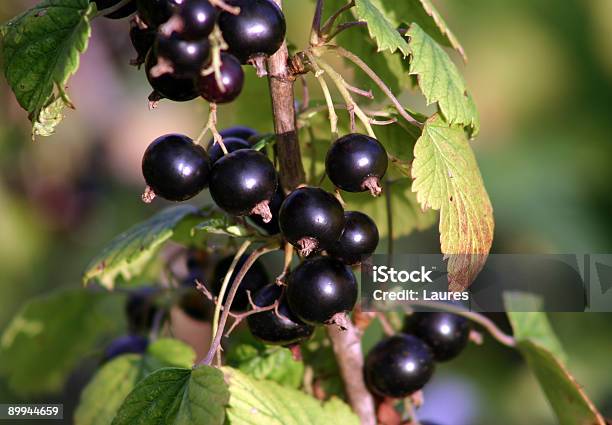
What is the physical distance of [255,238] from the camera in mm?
1443

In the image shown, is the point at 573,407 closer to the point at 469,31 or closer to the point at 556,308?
the point at 556,308

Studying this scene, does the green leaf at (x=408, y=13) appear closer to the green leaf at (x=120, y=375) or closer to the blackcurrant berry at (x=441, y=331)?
the blackcurrant berry at (x=441, y=331)

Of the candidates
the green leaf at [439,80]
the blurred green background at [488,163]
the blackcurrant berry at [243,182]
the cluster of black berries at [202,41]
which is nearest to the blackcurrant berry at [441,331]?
the green leaf at [439,80]

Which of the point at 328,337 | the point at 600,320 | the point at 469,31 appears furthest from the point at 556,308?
the point at 469,31

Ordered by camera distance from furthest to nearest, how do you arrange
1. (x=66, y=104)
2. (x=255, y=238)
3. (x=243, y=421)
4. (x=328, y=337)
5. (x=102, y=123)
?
(x=102, y=123) → (x=328, y=337) → (x=255, y=238) → (x=243, y=421) → (x=66, y=104)

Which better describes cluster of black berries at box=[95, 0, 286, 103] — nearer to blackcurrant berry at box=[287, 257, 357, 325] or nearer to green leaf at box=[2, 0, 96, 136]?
green leaf at box=[2, 0, 96, 136]

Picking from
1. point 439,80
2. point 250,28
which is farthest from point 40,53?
point 439,80

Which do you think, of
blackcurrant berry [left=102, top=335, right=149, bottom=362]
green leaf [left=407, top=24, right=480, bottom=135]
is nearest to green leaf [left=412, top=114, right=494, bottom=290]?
green leaf [left=407, top=24, right=480, bottom=135]

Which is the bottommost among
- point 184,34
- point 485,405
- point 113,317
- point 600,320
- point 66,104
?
point 485,405

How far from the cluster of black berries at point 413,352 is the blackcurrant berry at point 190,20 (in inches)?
30.6

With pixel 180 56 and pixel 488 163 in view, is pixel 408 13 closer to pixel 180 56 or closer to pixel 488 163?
pixel 180 56

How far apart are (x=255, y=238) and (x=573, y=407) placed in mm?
753

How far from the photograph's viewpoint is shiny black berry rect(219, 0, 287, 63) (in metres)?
1.10

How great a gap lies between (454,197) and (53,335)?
4.42ft
